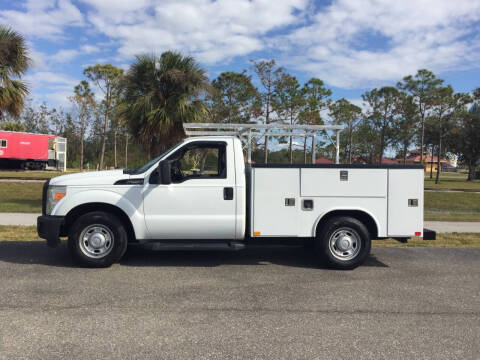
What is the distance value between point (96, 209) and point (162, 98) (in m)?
9.35

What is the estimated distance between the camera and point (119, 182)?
6371 mm

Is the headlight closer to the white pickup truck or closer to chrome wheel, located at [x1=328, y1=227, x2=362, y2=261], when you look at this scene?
the white pickup truck

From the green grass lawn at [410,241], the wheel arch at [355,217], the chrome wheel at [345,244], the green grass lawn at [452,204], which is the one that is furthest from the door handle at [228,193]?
the green grass lawn at [452,204]

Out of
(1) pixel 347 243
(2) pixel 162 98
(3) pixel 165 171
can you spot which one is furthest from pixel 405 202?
(2) pixel 162 98

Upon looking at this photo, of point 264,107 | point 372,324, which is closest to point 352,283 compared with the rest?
point 372,324

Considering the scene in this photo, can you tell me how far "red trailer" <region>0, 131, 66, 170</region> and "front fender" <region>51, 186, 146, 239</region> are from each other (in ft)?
129

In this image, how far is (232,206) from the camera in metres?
6.46

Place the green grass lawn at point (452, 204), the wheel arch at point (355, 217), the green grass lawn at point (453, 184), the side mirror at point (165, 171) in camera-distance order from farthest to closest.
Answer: the green grass lawn at point (453, 184)
the green grass lawn at point (452, 204)
the wheel arch at point (355, 217)
the side mirror at point (165, 171)

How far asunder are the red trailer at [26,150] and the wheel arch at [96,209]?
3886 centimetres

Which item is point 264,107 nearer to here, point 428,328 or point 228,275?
point 228,275

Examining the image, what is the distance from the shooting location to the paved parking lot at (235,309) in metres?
3.72

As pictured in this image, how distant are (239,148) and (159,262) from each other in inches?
88.5

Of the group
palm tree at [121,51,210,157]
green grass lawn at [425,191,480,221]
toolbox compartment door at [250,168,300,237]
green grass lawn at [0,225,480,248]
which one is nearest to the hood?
toolbox compartment door at [250,168,300,237]

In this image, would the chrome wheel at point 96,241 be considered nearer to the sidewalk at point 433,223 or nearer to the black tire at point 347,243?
the black tire at point 347,243
